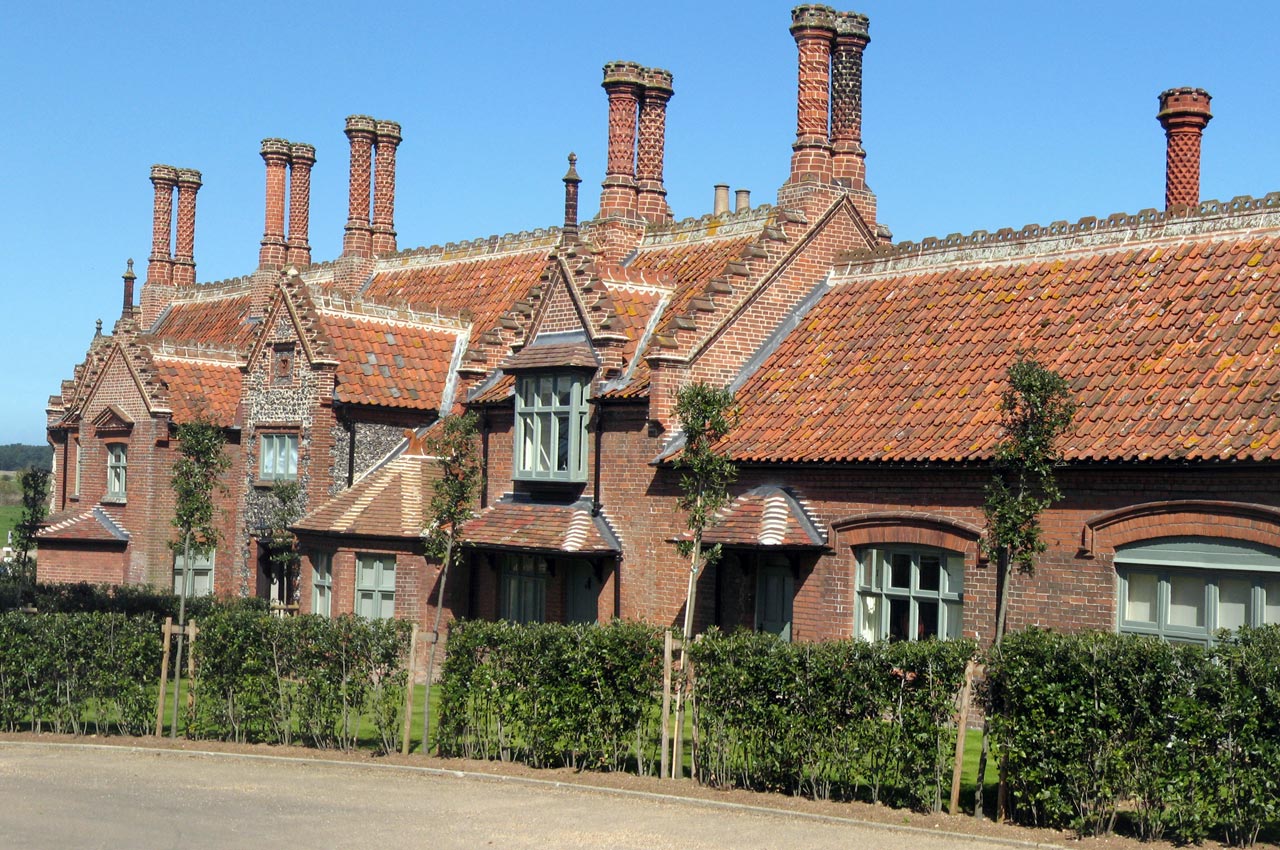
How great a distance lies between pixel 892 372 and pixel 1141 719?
31.0ft

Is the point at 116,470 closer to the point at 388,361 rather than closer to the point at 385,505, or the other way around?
the point at 388,361

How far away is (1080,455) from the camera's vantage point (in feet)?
62.4

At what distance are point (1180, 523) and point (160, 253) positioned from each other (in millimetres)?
35526

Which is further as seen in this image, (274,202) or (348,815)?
(274,202)

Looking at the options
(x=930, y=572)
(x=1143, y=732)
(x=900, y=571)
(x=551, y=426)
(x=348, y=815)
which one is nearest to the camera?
(x=1143, y=732)

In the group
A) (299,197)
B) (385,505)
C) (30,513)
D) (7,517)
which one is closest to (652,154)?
(385,505)

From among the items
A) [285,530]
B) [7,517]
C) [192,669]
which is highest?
[7,517]

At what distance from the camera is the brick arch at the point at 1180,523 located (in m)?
17.8

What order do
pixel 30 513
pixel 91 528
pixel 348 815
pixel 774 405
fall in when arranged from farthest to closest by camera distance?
pixel 30 513, pixel 91 528, pixel 774 405, pixel 348 815

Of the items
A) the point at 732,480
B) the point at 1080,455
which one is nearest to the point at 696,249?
the point at 732,480

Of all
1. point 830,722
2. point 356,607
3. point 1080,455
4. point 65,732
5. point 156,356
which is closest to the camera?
point 830,722

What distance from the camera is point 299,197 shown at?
4219 centimetres

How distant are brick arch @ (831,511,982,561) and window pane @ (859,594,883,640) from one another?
787 millimetres

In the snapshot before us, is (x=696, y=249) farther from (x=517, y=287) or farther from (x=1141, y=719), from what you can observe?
(x=1141, y=719)
